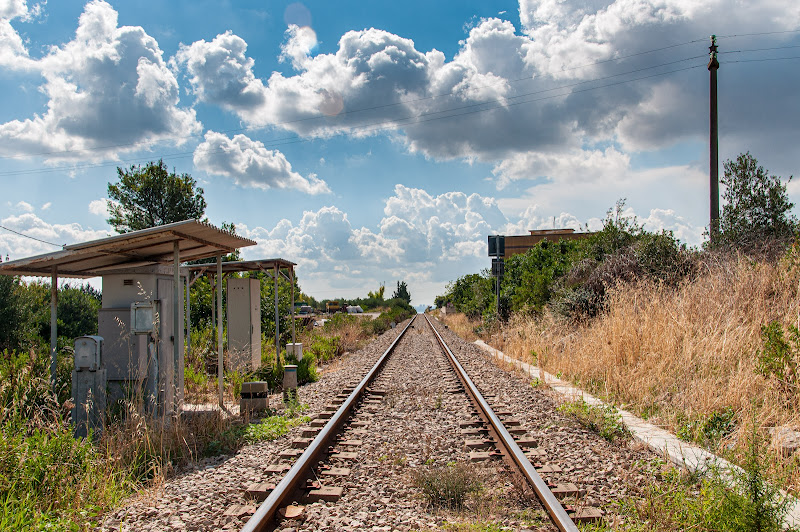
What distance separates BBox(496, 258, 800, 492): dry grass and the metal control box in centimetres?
684

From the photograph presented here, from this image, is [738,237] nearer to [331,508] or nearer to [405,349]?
[405,349]

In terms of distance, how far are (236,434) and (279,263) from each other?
6825 millimetres

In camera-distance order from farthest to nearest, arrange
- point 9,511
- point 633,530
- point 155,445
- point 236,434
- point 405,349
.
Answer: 1. point 405,349
2. point 236,434
3. point 155,445
4. point 9,511
5. point 633,530

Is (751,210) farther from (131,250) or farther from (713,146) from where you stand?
(131,250)

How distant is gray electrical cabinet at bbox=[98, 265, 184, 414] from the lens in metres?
6.94

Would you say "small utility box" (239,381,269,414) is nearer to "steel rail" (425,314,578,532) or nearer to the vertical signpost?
"steel rail" (425,314,578,532)

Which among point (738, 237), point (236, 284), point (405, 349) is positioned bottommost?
point (405, 349)

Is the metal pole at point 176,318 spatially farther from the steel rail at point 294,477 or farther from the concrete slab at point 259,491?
the concrete slab at point 259,491

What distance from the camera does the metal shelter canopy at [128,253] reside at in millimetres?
6582

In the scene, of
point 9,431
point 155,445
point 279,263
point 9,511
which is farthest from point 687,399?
point 279,263

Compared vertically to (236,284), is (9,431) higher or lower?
lower

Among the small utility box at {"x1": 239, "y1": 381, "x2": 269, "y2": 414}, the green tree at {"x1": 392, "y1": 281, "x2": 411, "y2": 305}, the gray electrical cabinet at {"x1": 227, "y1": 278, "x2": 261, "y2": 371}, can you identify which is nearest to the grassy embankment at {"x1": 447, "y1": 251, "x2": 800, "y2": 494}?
the small utility box at {"x1": 239, "y1": 381, "x2": 269, "y2": 414}

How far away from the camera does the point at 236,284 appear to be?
13.2 metres

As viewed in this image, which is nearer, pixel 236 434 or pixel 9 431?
pixel 9 431
